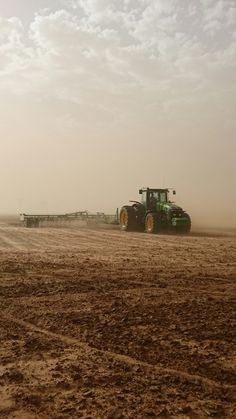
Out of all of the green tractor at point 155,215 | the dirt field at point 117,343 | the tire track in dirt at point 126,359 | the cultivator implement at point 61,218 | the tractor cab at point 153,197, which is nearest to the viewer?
the dirt field at point 117,343

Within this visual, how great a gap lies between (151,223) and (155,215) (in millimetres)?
442

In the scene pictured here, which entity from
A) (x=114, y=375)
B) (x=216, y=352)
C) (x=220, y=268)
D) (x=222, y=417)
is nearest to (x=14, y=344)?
(x=114, y=375)

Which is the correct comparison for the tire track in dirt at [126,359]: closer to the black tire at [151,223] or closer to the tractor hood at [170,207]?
the black tire at [151,223]

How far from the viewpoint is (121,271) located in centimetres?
886

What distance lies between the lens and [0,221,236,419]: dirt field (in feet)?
10.8

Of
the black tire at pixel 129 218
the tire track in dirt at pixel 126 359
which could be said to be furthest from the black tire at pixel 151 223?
the tire track in dirt at pixel 126 359

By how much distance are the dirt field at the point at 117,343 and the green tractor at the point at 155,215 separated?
1145 centimetres

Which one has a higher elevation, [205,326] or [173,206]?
[173,206]

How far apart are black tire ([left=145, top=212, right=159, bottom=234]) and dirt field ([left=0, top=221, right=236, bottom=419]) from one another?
1159cm

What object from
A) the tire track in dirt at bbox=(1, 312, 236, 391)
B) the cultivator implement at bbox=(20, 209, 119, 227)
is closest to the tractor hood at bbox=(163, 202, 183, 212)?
the cultivator implement at bbox=(20, 209, 119, 227)

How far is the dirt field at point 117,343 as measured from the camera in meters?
3.30

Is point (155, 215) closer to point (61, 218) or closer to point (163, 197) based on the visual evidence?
point (163, 197)

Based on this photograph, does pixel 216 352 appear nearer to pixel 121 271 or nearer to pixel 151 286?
pixel 151 286

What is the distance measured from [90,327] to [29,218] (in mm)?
23768
